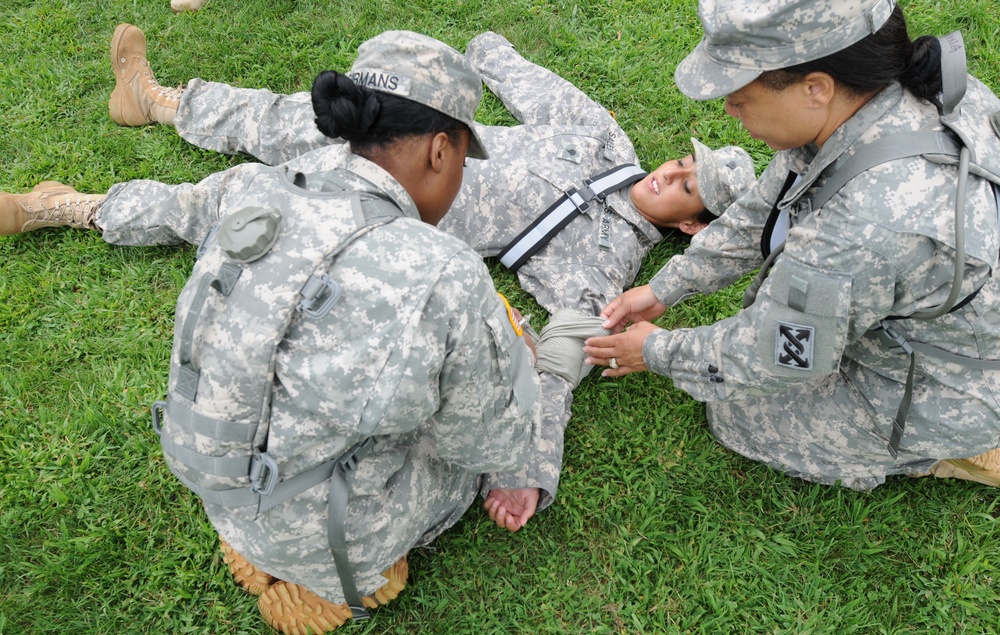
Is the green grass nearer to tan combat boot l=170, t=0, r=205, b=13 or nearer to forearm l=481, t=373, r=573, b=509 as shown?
forearm l=481, t=373, r=573, b=509

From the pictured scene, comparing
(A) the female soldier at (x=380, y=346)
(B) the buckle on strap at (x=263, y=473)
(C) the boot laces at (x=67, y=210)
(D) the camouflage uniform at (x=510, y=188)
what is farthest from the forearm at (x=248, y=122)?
(B) the buckle on strap at (x=263, y=473)

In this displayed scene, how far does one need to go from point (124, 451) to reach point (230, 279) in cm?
182

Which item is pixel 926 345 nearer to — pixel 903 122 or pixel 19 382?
pixel 903 122

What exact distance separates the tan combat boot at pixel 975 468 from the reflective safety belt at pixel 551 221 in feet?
6.84

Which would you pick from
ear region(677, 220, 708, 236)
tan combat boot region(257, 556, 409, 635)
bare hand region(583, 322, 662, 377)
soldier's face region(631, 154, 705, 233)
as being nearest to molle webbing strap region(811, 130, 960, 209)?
bare hand region(583, 322, 662, 377)

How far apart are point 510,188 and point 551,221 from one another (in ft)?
0.95

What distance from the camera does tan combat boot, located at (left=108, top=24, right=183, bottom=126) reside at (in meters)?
4.57

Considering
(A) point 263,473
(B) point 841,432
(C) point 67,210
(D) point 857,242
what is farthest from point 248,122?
(B) point 841,432

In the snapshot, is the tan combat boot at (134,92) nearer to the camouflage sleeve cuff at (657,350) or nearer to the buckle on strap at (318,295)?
the buckle on strap at (318,295)

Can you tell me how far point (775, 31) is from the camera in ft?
7.11

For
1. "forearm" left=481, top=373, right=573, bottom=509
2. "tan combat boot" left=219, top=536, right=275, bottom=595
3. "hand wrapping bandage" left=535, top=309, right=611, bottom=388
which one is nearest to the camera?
"tan combat boot" left=219, top=536, right=275, bottom=595

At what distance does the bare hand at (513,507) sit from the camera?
129 inches

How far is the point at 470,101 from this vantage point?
2557 millimetres

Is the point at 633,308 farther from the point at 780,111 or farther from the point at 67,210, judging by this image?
the point at 67,210
